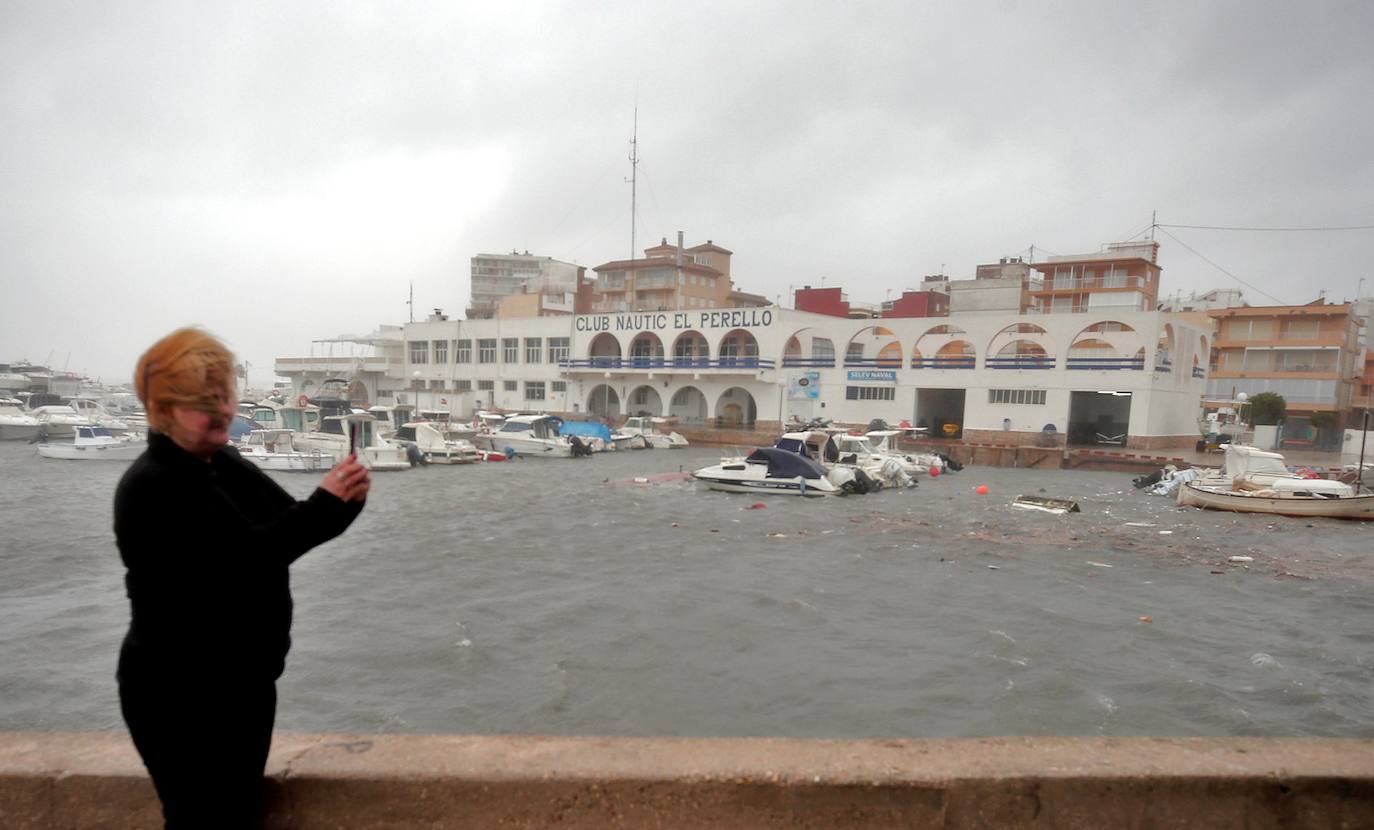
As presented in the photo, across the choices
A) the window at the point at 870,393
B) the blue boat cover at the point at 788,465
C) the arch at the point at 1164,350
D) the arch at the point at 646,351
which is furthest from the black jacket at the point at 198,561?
the arch at the point at 646,351

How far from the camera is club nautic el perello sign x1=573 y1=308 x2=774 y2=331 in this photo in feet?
141

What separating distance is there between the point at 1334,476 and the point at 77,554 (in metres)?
33.9

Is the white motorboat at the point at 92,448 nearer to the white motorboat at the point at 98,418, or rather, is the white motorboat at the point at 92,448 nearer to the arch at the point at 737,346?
the white motorboat at the point at 98,418

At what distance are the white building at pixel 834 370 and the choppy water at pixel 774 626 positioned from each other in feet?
49.6

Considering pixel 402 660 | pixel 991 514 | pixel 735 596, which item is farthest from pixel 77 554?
pixel 991 514

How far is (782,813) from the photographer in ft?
6.50

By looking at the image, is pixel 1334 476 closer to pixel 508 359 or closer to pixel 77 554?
pixel 77 554

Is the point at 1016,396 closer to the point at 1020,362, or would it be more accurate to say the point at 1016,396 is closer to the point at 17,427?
the point at 1020,362

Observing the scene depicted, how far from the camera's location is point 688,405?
47500 millimetres

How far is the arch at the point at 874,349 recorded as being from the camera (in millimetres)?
39278

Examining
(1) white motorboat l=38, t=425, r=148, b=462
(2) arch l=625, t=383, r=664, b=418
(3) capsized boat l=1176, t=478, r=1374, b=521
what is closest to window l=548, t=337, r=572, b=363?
(2) arch l=625, t=383, r=664, b=418

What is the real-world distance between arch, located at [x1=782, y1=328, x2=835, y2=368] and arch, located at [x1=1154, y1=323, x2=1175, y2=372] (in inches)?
580

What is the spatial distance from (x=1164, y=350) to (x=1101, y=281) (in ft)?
60.6

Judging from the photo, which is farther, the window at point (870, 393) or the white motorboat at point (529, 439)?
the window at point (870, 393)
